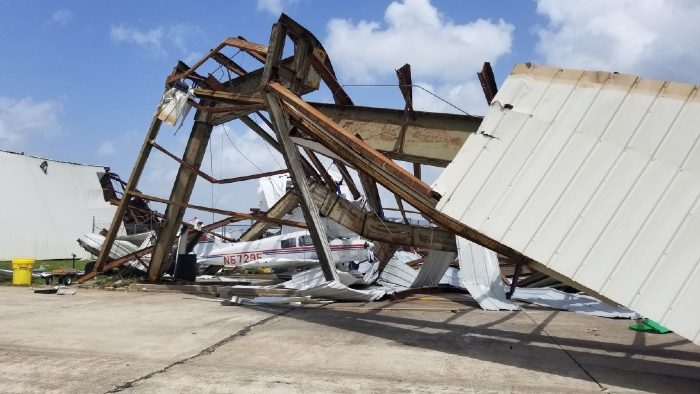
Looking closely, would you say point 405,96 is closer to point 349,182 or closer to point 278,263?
point 349,182

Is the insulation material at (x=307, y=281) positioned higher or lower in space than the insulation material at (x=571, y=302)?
lower

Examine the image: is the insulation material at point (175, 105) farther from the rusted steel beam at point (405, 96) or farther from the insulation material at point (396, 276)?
the insulation material at point (396, 276)

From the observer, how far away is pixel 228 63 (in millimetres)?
14273

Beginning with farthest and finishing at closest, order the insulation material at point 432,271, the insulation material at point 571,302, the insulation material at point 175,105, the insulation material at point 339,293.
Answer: the insulation material at point 432,271, the insulation material at point 175,105, the insulation material at point 339,293, the insulation material at point 571,302

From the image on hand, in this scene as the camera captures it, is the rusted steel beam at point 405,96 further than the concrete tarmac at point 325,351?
Yes

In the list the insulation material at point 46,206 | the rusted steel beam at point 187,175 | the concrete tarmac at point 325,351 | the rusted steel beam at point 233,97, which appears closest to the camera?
the concrete tarmac at point 325,351

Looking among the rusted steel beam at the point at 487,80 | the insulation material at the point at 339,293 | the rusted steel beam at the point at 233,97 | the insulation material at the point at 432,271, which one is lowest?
the insulation material at the point at 339,293

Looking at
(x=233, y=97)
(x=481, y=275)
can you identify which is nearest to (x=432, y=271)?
(x=481, y=275)

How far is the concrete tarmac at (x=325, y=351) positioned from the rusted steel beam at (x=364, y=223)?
1.55 metres

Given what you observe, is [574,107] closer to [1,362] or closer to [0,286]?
[1,362]

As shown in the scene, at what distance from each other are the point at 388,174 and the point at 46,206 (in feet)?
102

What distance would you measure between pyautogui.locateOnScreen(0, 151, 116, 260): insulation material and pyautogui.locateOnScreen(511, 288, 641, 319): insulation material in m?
26.7

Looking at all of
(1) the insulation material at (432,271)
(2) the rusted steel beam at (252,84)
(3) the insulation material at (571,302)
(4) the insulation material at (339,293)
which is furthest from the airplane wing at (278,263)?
(3) the insulation material at (571,302)

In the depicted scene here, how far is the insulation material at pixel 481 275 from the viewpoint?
13.2 meters
